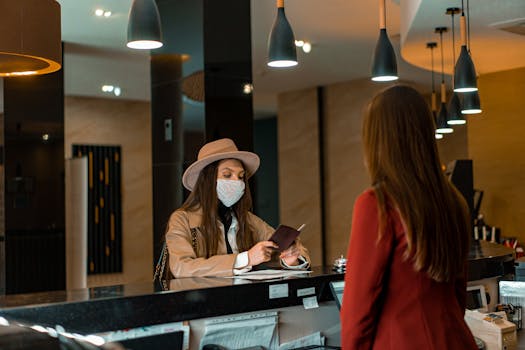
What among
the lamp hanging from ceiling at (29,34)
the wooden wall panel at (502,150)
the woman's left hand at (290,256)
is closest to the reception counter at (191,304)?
the woman's left hand at (290,256)

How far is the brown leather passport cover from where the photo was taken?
3.38 metres

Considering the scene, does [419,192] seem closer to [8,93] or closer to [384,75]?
[384,75]

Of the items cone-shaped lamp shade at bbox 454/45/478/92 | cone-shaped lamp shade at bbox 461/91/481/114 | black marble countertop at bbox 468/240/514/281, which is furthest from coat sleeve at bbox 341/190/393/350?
cone-shaped lamp shade at bbox 461/91/481/114

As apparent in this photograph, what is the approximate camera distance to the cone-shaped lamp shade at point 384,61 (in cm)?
493

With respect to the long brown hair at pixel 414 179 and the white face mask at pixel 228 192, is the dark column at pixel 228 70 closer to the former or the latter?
the white face mask at pixel 228 192

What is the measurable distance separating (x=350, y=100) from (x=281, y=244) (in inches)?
371

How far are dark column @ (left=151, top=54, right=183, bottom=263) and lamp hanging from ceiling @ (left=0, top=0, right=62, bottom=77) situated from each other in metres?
2.60

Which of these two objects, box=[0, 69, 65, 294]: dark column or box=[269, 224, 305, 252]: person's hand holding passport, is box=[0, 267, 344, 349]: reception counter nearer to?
box=[269, 224, 305, 252]: person's hand holding passport

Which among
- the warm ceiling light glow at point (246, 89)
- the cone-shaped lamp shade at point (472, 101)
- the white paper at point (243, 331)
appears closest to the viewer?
the white paper at point (243, 331)

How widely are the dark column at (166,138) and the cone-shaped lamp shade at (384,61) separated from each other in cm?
213

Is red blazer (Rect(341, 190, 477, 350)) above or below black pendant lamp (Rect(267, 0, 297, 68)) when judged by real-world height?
below

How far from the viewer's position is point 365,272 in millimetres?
2096

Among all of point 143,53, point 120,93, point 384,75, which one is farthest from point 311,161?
point 384,75

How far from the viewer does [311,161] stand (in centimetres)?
1325
